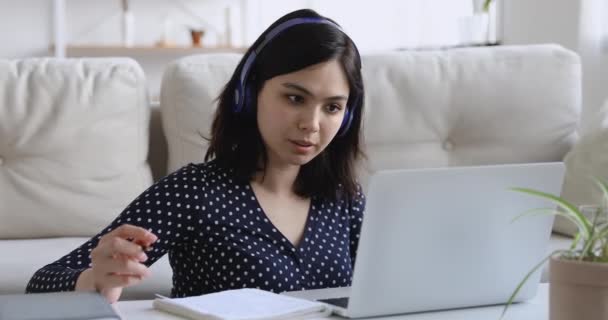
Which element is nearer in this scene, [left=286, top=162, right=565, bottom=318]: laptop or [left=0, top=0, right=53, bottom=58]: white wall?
[left=286, top=162, right=565, bottom=318]: laptop

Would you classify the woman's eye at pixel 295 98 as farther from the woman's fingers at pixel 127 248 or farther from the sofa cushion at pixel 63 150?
the sofa cushion at pixel 63 150

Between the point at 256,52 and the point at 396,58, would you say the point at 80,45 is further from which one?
the point at 256,52

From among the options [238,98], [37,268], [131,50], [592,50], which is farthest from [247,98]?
[131,50]

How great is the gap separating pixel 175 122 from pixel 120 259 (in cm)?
121

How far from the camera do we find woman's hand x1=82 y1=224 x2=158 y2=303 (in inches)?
43.3

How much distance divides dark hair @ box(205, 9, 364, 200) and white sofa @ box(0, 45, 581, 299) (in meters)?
0.65

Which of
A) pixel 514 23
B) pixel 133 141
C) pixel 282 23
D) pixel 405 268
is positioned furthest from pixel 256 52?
pixel 514 23

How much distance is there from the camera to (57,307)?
98 cm

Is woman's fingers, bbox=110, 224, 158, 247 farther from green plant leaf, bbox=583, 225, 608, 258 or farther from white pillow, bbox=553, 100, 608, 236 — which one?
white pillow, bbox=553, 100, 608, 236

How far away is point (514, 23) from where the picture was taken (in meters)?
4.16

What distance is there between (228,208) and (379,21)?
11.4 ft

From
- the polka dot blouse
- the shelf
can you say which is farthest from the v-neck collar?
the shelf

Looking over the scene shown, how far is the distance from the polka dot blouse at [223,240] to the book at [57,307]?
362 millimetres

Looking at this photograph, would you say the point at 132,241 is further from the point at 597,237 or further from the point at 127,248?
the point at 597,237
